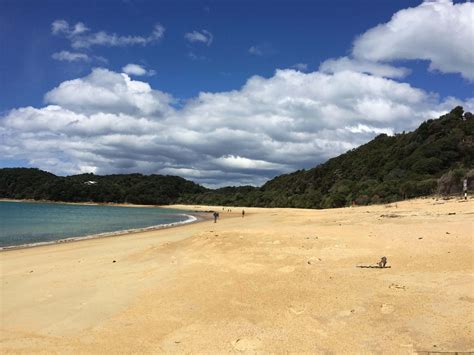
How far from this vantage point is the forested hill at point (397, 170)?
5403 cm

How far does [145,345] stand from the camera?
550 centimetres

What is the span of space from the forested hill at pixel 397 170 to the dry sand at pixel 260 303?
3322 centimetres

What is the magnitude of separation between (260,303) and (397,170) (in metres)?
77.3

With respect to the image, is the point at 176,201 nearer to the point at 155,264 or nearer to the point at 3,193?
the point at 3,193

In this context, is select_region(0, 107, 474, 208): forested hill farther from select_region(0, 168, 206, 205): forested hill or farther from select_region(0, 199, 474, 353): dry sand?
select_region(0, 199, 474, 353): dry sand

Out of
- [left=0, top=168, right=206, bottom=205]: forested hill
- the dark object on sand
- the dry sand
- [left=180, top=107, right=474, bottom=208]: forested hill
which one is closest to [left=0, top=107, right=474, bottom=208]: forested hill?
[left=180, top=107, right=474, bottom=208]: forested hill

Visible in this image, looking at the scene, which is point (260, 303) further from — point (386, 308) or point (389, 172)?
point (389, 172)

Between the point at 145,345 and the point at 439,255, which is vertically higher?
the point at 439,255

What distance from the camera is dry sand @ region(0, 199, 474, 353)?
5426 millimetres

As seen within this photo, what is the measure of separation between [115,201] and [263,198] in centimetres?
8810

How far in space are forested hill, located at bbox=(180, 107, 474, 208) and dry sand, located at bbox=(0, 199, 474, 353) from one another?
3322cm

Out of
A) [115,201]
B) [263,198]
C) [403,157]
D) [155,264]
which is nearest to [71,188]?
[115,201]

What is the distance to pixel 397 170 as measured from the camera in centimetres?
7800

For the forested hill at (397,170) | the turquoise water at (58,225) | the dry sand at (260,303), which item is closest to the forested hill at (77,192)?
the forested hill at (397,170)
